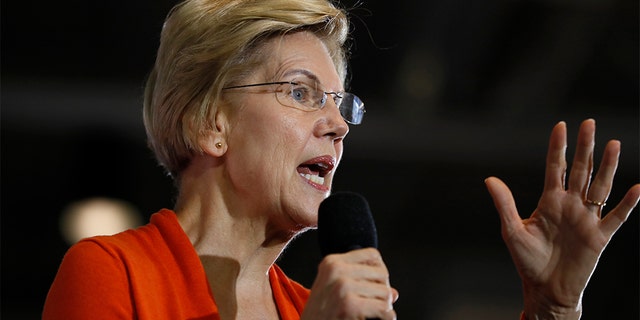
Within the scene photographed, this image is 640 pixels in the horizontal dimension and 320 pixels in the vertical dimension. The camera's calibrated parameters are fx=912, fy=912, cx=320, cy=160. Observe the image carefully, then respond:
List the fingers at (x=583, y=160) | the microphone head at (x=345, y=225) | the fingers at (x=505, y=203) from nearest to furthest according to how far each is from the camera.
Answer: the microphone head at (x=345, y=225) < the fingers at (x=583, y=160) < the fingers at (x=505, y=203)

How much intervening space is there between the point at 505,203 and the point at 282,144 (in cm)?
50

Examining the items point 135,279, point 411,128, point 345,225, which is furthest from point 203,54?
point 411,128

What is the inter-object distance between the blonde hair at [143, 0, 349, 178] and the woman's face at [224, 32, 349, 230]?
0.15 feet

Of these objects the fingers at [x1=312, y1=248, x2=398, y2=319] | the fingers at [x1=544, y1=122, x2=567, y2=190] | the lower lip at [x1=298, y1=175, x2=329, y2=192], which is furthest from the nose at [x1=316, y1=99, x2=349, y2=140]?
the fingers at [x1=312, y1=248, x2=398, y2=319]

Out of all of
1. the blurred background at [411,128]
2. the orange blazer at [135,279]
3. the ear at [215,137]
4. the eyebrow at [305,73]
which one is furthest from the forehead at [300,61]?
the blurred background at [411,128]

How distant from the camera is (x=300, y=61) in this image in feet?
7.00

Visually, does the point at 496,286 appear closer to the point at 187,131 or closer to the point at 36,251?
the point at 36,251

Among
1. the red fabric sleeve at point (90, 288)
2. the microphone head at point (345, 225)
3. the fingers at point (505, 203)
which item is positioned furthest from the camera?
the fingers at point (505, 203)

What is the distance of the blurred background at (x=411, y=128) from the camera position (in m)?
4.88

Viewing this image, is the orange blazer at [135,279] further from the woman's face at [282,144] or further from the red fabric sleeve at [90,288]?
the woman's face at [282,144]

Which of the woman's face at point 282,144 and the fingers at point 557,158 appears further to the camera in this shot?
the woman's face at point 282,144

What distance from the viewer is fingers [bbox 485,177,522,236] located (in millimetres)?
1951

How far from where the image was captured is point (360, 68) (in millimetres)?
5184

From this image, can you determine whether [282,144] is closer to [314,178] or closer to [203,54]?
[314,178]
